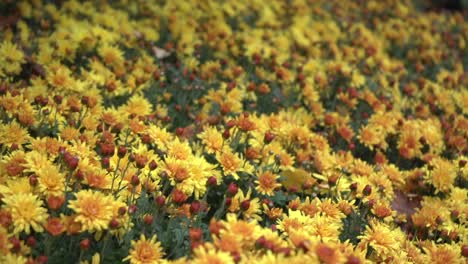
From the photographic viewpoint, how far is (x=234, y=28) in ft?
21.6

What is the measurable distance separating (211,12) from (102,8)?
119 centimetres

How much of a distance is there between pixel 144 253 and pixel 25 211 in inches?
21.5

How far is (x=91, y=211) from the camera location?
247cm

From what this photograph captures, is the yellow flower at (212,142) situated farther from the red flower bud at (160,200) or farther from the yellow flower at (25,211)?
the yellow flower at (25,211)

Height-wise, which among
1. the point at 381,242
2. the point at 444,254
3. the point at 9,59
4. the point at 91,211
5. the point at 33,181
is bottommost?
the point at 444,254

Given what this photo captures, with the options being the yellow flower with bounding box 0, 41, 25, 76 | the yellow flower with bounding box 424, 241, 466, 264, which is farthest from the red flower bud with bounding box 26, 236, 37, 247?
the yellow flower with bounding box 424, 241, 466, 264

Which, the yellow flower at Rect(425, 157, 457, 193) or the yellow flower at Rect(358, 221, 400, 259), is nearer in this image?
the yellow flower at Rect(358, 221, 400, 259)

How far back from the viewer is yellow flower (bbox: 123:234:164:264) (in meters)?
2.50

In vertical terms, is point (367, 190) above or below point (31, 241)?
below

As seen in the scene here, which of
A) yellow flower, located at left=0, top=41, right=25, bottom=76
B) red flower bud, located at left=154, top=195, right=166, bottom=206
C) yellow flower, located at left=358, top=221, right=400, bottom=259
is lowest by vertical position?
yellow flower, located at left=358, top=221, right=400, bottom=259

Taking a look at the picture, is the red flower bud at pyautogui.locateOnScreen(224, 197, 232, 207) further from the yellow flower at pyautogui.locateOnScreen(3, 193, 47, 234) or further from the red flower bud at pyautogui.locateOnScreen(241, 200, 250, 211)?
the yellow flower at pyautogui.locateOnScreen(3, 193, 47, 234)

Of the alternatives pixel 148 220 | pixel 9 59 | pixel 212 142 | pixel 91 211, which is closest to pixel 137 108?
pixel 212 142

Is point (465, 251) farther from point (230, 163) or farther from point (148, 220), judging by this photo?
point (148, 220)

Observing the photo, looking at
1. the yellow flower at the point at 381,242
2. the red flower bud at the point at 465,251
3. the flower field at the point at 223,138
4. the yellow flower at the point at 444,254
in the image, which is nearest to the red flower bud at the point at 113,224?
the flower field at the point at 223,138
